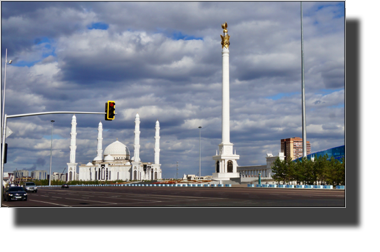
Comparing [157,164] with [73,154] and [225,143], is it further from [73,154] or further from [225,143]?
[225,143]

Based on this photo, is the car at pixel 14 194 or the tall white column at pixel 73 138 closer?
the car at pixel 14 194

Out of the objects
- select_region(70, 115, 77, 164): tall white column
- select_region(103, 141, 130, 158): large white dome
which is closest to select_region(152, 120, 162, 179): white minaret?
select_region(103, 141, 130, 158): large white dome

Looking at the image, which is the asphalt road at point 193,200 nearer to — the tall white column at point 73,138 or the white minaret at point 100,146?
the tall white column at point 73,138

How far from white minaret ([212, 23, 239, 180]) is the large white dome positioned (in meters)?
68.3

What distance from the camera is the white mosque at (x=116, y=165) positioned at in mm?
136125

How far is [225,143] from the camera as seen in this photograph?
84.4 metres

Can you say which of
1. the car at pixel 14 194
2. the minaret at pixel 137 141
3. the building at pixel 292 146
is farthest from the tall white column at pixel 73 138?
the car at pixel 14 194

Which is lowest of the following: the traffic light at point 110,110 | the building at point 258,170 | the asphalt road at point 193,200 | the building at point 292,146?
the asphalt road at point 193,200

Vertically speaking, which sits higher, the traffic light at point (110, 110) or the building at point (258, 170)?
the traffic light at point (110, 110)
